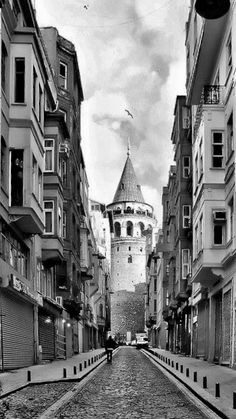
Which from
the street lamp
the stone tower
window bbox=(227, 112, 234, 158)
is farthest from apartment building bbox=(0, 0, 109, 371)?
the stone tower

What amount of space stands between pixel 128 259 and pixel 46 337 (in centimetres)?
14325

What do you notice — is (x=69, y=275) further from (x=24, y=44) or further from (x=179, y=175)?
(x=24, y=44)

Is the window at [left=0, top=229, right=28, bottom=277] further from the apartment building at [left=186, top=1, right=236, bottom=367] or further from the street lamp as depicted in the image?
the street lamp

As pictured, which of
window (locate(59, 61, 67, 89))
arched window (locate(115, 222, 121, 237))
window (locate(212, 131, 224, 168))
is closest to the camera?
window (locate(212, 131, 224, 168))

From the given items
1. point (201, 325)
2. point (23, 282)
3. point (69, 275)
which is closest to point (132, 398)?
point (23, 282)

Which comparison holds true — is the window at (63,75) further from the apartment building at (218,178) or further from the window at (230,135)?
the window at (230,135)

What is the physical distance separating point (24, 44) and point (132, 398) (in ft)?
53.0

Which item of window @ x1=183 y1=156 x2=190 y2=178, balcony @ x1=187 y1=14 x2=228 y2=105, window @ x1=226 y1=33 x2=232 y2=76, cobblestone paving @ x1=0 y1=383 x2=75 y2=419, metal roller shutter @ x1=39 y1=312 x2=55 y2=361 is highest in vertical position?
balcony @ x1=187 y1=14 x2=228 y2=105

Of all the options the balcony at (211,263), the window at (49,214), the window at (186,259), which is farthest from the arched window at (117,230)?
the balcony at (211,263)

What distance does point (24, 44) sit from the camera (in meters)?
28.9

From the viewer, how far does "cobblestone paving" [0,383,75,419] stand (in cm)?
1370

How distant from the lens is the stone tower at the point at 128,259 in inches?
6722

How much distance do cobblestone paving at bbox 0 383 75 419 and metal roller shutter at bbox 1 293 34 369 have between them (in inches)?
267

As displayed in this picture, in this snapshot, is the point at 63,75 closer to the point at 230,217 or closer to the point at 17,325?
the point at 230,217
